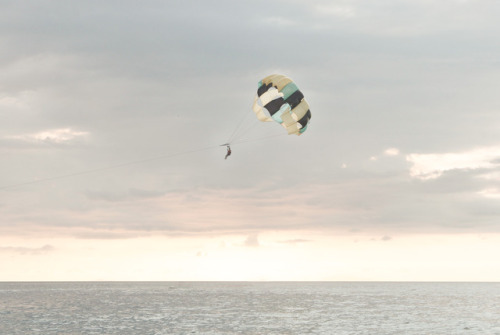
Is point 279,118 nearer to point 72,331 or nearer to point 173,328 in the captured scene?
point 173,328

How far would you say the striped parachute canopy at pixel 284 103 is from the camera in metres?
53.2

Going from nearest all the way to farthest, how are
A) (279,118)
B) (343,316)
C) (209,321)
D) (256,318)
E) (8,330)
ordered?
(279,118) → (8,330) → (209,321) → (256,318) → (343,316)

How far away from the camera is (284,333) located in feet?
184

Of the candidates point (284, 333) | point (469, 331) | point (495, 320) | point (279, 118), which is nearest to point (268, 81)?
point (279, 118)

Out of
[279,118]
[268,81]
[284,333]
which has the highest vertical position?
[268,81]

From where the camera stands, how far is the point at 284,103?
53.5 metres

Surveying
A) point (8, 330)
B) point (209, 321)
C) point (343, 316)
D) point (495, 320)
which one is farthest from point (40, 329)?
point (495, 320)

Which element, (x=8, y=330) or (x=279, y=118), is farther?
(x=8, y=330)

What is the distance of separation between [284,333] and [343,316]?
24.3 metres

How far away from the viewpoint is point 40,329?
59.5m

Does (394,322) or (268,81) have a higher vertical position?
(268,81)

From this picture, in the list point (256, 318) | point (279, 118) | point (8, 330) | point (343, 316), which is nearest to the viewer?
point (279, 118)

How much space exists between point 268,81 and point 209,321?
31458 mm

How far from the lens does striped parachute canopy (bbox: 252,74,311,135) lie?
5322 cm
